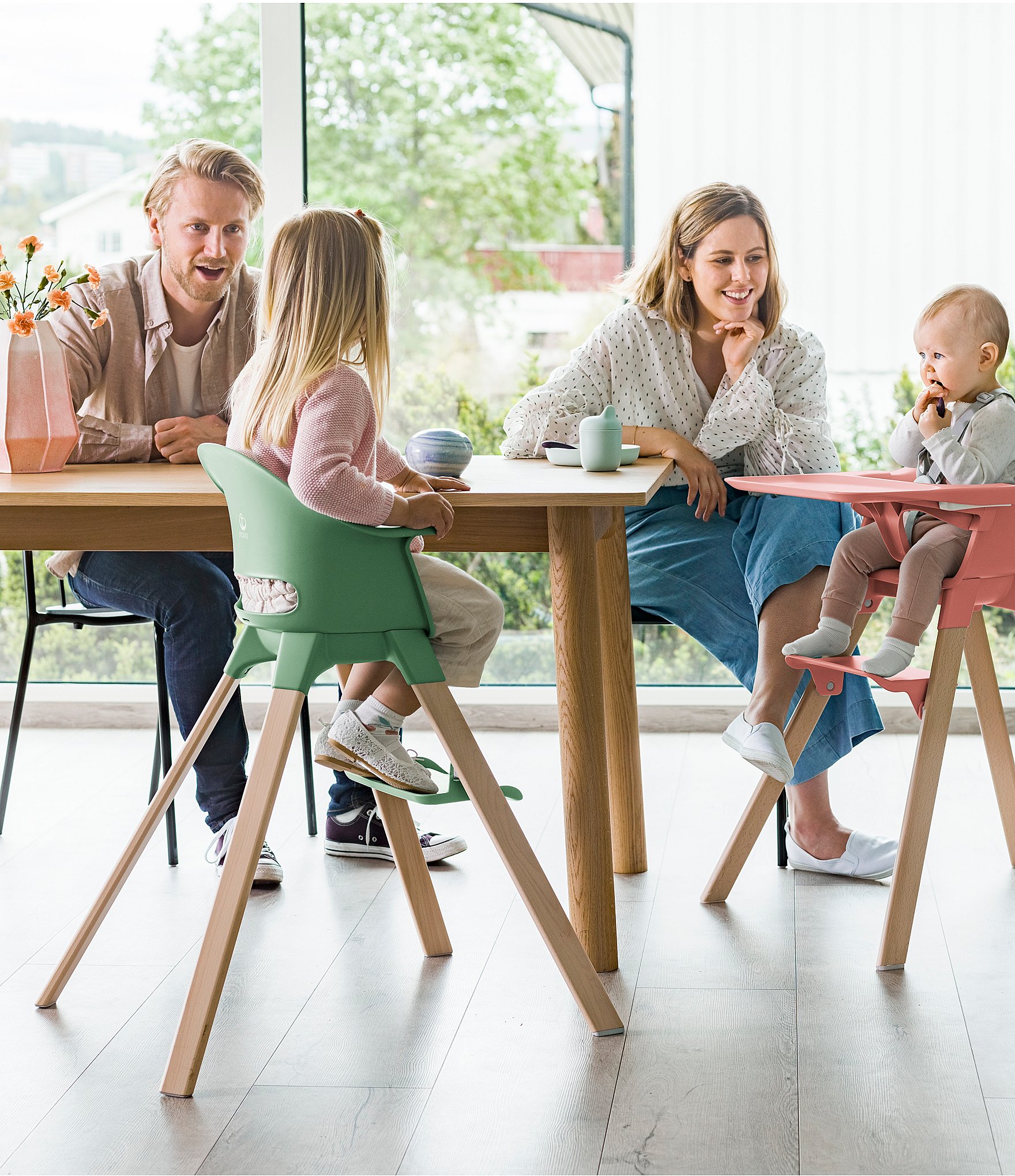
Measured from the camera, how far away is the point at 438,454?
2201mm

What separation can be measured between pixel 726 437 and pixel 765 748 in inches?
26.6

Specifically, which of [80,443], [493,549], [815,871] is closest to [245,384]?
[493,549]

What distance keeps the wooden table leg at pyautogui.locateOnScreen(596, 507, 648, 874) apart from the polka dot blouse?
0.90 ft

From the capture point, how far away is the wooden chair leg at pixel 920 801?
6.65 feet

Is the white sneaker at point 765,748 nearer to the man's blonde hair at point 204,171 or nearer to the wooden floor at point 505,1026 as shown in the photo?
the wooden floor at point 505,1026

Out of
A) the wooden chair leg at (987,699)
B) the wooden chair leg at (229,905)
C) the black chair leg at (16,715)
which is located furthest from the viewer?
the black chair leg at (16,715)

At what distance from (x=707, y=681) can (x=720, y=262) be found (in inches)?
55.4

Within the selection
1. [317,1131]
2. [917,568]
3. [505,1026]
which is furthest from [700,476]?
[317,1131]

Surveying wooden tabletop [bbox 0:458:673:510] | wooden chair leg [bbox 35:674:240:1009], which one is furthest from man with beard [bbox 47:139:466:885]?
wooden chair leg [bbox 35:674:240:1009]

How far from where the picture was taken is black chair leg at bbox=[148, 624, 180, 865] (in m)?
2.56

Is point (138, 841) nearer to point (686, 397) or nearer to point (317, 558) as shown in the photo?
point (317, 558)

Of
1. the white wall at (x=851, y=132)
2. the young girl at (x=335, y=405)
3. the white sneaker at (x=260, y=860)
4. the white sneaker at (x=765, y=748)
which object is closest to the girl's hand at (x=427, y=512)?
the young girl at (x=335, y=405)

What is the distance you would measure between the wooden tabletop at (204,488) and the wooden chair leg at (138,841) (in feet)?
0.94

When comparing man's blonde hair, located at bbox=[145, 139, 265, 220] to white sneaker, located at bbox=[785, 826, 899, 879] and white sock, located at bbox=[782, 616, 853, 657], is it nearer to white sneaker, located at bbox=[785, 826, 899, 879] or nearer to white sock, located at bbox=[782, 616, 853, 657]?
white sock, located at bbox=[782, 616, 853, 657]
